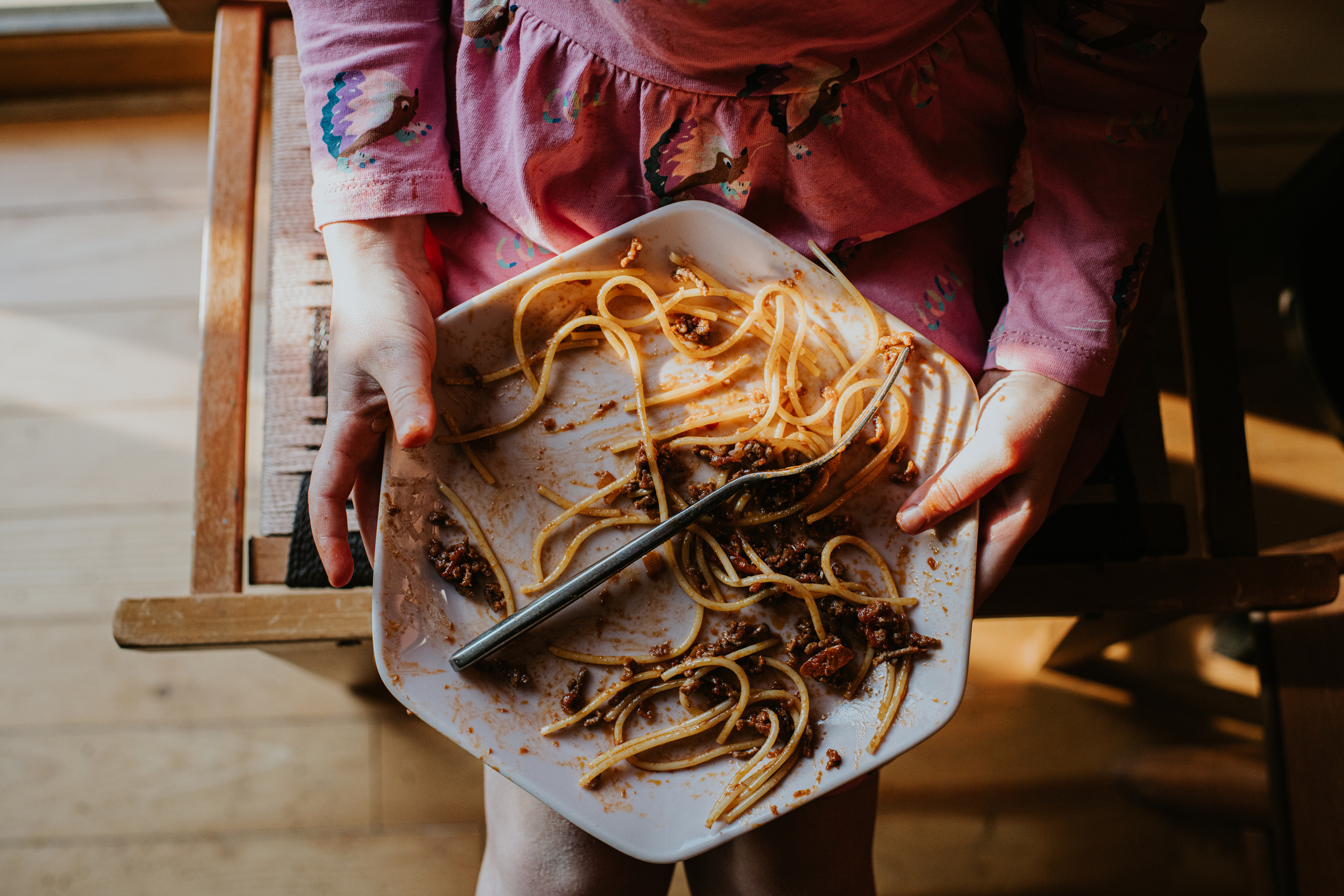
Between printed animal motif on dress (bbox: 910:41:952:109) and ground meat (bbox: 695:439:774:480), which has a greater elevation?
printed animal motif on dress (bbox: 910:41:952:109)

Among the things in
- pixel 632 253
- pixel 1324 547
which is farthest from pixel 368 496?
pixel 1324 547

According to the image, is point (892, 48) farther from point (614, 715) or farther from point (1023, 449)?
point (614, 715)

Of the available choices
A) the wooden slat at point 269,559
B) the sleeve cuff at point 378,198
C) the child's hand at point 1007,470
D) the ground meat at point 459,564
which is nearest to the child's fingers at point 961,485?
the child's hand at point 1007,470

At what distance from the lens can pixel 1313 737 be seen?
2.70ft

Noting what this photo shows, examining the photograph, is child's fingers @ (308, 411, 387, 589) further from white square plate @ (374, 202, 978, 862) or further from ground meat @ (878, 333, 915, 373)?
ground meat @ (878, 333, 915, 373)

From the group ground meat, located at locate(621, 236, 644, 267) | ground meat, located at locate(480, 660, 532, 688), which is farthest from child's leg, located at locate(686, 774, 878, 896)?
ground meat, located at locate(621, 236, 644, 267)

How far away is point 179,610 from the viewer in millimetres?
709

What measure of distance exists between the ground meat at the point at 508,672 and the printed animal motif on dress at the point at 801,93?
431mm

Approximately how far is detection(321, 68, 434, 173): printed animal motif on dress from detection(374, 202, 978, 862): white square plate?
139 millimetres

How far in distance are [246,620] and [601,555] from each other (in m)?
0.33

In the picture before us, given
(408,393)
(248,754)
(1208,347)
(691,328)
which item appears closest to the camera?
(408,393)

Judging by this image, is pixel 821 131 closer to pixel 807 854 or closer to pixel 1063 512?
pixel 1063 512

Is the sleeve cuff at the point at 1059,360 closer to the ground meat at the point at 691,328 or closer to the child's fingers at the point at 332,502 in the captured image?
the ground meat at the point at 691,328

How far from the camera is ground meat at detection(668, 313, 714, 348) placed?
2.13ft
